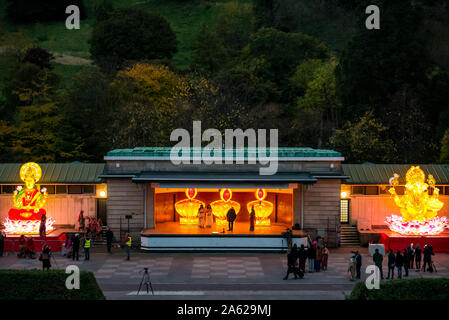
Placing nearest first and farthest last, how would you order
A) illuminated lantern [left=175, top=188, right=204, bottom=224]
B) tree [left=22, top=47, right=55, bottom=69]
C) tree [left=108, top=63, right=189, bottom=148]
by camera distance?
1. illuminated lantern [left=175, top=188, right=204, bottom=224]
2. tree [left=108, top=63, right=189, bottom=148]
3. tree [left=22, top=47, right=55, bottom=69]

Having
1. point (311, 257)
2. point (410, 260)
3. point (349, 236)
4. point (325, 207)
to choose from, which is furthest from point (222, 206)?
point (410, 260)

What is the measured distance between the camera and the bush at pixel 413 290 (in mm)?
24125

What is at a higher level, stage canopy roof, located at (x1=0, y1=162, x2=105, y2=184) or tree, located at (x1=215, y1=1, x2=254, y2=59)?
tree, located at (x1=215, y1=1, x2=254, y2=59)

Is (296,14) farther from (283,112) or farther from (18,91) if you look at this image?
(18,91)

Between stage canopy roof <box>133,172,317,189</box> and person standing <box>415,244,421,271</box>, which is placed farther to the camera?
stage canopy roof <box>133,172,317,189</box>

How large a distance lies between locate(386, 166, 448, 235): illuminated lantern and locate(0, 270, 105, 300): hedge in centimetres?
2292

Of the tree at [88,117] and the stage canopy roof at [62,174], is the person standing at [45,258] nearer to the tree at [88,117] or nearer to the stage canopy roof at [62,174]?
the stage canopy roof at [62,174]

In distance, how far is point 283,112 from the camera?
262 ft

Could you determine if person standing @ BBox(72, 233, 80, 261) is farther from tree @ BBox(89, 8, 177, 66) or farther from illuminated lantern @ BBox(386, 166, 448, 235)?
tree @ BBox(89, 8, 177, 66)

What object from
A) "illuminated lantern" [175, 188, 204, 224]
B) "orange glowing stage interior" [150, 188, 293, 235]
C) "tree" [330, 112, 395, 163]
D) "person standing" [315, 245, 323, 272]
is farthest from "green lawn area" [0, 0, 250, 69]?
"person standing" [315, 245, 323, 272]

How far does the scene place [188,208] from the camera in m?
45.4

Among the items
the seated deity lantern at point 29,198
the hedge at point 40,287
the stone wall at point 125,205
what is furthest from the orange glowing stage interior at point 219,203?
the hedge at point 40,287

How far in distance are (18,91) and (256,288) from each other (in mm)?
51341

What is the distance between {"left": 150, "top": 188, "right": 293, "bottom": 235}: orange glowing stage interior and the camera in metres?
43.9
